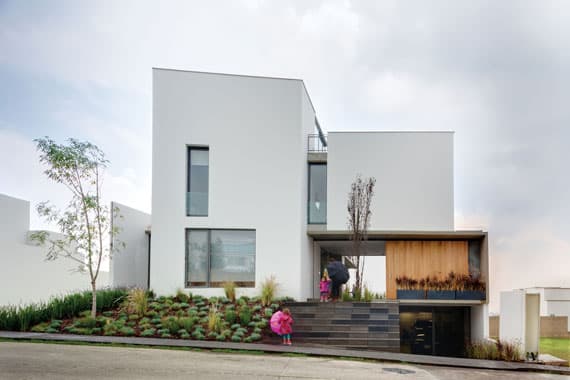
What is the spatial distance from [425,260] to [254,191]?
24.1 ft

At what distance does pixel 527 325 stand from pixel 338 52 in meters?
10.1

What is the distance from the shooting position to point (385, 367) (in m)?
12.5

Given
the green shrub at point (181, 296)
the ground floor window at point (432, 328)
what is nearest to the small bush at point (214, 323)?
the green shrub at point (181, 296)

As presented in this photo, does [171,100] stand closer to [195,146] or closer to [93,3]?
[195,146]

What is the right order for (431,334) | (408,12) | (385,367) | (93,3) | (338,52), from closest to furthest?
(385,367), (93,3), (408,12), (338,52), (431,334)

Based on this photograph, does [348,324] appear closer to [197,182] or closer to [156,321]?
[156,321]

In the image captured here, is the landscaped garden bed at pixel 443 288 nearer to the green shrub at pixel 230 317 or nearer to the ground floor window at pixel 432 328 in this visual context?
the ground floor window at pixel 432 328

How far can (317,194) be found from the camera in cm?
2262

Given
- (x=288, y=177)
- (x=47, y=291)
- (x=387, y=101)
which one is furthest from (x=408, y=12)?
(x=47, y=291)

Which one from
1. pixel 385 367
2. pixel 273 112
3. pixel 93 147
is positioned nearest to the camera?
pixel 385 367

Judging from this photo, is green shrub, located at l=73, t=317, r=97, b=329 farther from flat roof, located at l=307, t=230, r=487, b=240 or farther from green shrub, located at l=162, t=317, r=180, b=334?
flat roof, located at l=307, t=230, r=487, b=240

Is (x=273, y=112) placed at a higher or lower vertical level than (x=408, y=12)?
lower

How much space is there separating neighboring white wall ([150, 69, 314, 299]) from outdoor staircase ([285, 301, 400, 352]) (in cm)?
182

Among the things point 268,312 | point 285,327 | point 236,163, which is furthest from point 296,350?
point 236,163
